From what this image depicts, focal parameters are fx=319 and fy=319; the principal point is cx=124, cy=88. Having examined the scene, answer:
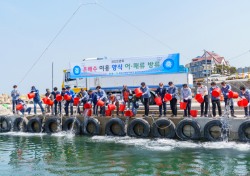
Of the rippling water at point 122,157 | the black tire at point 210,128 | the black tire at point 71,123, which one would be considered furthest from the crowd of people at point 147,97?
the rippling water at point 122,157

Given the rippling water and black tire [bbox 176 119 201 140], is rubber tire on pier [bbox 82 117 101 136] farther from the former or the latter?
black tire [bbox 176 119 201 140]

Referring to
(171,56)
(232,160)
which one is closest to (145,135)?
(232,160)

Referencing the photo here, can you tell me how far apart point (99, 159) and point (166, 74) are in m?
13.2

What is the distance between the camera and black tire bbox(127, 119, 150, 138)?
16.0 meters

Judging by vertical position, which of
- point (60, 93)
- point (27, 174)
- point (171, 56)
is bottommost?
point (27, 174)

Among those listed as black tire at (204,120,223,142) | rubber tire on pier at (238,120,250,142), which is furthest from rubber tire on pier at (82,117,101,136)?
rubber tire on pier at (238,120,250,142)

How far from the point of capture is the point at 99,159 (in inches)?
446

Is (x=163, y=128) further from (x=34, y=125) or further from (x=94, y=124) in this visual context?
(x=34, y=125)

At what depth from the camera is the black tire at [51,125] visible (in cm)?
1919

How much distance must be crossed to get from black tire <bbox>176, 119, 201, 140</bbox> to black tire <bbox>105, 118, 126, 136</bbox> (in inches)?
122

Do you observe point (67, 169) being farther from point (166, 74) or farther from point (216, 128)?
point (166, 74)

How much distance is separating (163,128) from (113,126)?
298 cm

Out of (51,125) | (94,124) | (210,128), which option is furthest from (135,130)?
(51,125)

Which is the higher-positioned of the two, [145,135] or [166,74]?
[166,74]
